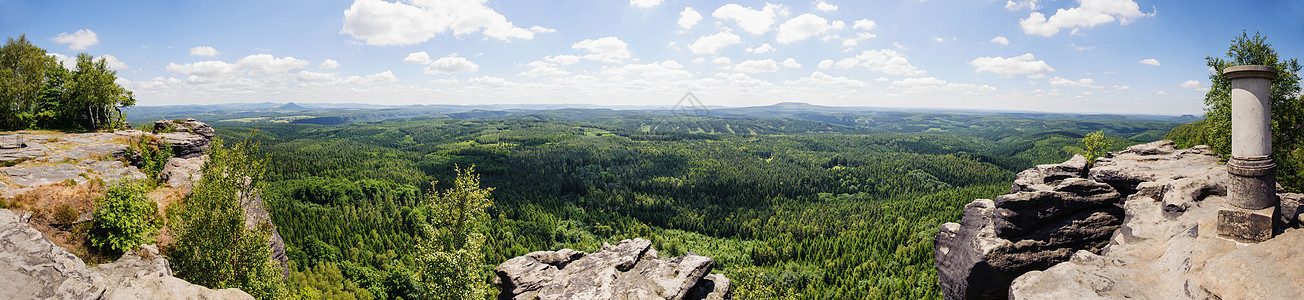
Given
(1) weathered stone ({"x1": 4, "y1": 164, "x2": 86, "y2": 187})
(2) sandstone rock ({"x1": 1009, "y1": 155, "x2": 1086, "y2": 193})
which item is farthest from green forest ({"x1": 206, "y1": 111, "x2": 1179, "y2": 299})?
(2) sandstone rock ({"x1": 1009, "y1": 155, "x2": 1086, "y2": 193})

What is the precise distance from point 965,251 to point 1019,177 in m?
11.6

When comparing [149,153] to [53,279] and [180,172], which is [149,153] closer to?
[180,172]

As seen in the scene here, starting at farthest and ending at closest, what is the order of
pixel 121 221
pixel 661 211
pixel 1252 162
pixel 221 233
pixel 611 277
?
pixel 661 211 → pixel 611 277 → pixel 221 233 → pixel 121 221 → pixel 1252 162

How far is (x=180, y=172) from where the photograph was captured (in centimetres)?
2584

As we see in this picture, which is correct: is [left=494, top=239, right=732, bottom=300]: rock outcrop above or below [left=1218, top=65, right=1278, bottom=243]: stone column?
below

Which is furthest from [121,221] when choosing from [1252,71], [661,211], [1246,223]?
[661,211]

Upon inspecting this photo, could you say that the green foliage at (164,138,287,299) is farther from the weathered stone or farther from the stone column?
the stone column

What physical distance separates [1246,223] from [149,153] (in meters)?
48.2

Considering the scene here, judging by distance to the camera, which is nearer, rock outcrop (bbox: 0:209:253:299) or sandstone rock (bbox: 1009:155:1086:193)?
rock outcrop (bbox: 0:209:253:299)

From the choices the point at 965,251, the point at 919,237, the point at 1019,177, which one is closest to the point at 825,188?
the point at 919,237

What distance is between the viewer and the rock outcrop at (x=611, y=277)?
28.1 meters

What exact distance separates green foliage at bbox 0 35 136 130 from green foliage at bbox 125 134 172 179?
616cm

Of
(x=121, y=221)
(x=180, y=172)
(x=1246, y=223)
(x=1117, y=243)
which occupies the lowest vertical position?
(x=1117, y=243)

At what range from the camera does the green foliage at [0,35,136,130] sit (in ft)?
90.4
